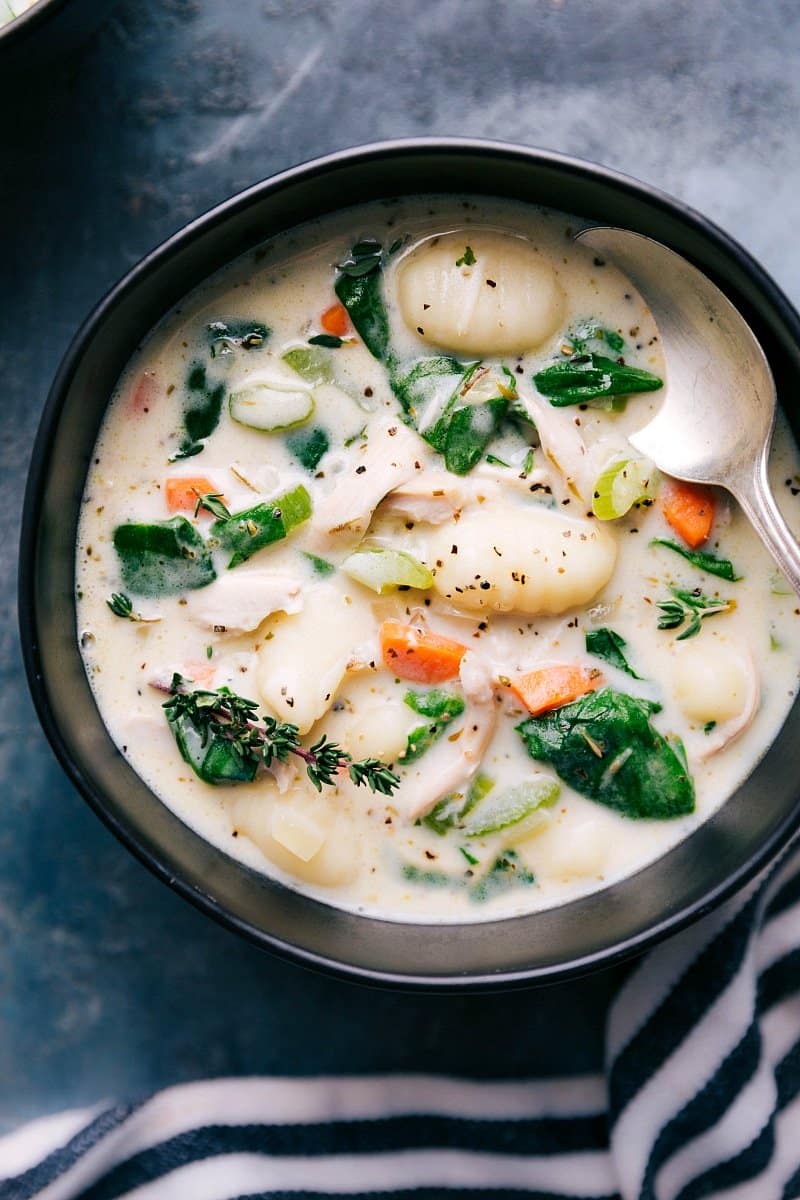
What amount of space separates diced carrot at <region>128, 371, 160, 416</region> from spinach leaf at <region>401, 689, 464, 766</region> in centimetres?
57

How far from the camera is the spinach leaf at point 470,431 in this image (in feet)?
5.70

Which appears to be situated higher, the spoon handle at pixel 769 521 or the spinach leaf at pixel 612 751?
the spoon handle at pixel 769 521

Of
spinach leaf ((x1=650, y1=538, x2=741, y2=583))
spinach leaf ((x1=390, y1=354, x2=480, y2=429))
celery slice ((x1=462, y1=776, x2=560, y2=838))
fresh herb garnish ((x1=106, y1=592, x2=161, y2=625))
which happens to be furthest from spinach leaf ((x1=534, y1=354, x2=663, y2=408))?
fresh herb garnish ((x1=106, y1=592, x2=161, y2=625))

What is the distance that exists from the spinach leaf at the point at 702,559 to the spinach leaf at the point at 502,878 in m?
0.50

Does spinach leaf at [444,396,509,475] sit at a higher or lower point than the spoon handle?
higher

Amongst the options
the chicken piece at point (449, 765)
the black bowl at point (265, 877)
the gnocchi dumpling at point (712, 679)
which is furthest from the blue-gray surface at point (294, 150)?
the gnocchi dumpling at point (712, 679)

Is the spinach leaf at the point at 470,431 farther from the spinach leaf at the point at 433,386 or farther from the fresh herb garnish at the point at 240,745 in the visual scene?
the fresh herb garnish at the point at 240,745

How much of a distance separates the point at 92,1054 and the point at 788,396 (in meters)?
1.50

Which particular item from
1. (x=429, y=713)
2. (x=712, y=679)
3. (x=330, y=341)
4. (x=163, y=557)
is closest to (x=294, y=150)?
(x=330, y=341)

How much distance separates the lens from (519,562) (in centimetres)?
167

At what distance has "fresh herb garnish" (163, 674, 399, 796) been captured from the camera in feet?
5.45

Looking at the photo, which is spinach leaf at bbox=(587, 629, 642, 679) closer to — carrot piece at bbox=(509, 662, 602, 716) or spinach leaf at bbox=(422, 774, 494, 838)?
carrot piece at bbox=(509, 662, 602, 716)

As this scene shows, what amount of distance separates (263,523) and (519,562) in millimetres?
372

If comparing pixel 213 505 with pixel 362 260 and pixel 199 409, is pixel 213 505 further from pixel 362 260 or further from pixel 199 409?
pixel 362 260
